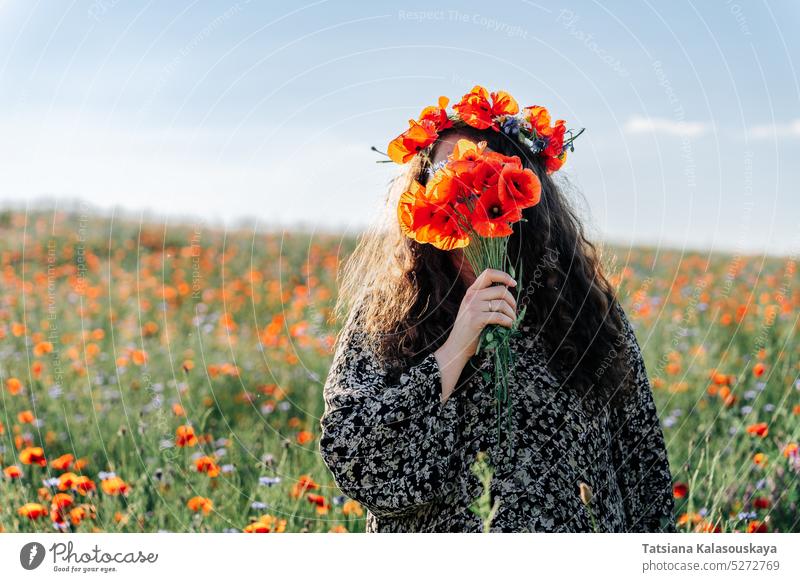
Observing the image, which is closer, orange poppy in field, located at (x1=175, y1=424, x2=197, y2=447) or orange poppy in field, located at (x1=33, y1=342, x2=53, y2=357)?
orange poppy in field, located at (x1=175, y1=424, x2=197, y2=447)

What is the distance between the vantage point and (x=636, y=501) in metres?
2.33

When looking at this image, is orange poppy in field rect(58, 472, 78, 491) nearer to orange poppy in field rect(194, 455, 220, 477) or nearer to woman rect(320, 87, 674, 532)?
orange poppy in field rect(194, 455, 220, 477)

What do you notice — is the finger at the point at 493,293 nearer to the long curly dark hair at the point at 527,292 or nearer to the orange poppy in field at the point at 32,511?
the long curly dark hair at the point at 527,292

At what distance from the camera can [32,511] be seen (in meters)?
2.44

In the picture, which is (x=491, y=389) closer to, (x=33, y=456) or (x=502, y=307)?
(x=502, y=307)

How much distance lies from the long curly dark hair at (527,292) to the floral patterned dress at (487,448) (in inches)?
2.1

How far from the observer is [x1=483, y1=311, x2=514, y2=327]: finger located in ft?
6.18

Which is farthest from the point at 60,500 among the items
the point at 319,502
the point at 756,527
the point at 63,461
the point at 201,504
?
the point at 756,527

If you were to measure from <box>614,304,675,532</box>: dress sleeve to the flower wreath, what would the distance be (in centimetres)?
55

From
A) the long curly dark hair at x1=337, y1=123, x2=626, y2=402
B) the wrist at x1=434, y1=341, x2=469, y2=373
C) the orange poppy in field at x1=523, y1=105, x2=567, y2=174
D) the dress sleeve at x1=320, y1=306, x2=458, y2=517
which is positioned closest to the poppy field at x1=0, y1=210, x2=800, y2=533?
the long curly dark hair at x1=337, y1=123, x2=626, y2=402

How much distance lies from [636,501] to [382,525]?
74cm

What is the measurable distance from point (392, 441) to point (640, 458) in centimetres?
79
